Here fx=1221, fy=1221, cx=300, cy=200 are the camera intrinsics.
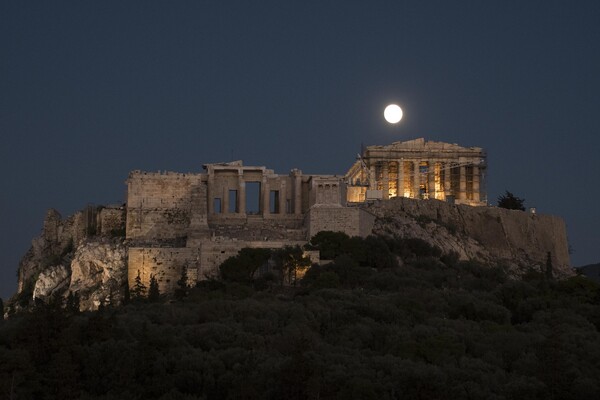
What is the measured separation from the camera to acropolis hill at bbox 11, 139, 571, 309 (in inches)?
2413

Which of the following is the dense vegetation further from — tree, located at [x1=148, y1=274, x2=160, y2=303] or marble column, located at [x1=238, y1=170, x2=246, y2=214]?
marble column, located at [x1=238, y1=170, x2=246, y2=214]

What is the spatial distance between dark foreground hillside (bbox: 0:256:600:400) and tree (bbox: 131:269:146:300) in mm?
2575

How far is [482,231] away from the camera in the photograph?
7475cm

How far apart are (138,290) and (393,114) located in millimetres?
36008

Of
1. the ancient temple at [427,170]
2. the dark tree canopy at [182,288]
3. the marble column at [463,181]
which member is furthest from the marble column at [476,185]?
the dark tree canopy at [182,288]

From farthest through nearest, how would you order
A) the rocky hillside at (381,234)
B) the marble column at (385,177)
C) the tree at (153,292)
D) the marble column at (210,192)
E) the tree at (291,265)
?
the marble column at (385,177)
the marble column at (210,192)
the rocky hillside at (381,234)
the tree at (291,265)
the tree at (153,292)

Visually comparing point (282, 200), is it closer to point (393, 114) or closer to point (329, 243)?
point (329, 243)

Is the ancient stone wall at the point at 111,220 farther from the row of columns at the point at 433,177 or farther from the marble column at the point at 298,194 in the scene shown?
the row of columns at the point at 433,177

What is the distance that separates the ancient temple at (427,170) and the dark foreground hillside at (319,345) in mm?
20719

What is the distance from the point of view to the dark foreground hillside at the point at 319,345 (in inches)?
1549

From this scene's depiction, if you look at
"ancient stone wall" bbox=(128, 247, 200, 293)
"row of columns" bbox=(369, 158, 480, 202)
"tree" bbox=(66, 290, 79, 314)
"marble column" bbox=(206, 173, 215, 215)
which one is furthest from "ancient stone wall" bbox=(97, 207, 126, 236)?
"row of columns" bbox=(369, 158, 480, 202)

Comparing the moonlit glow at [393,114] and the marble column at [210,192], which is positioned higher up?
the moonlit glow at [393,114]

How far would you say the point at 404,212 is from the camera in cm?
7131

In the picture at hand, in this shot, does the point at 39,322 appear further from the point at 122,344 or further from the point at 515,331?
the point at 515,331
